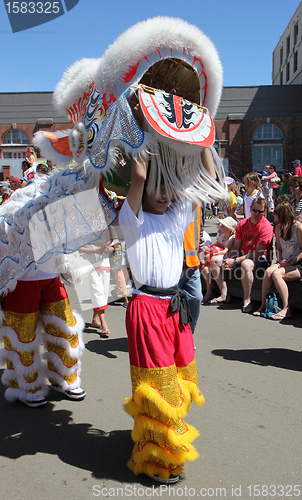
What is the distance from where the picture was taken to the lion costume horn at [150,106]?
7.39ft

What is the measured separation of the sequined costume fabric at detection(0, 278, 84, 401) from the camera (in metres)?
3.48

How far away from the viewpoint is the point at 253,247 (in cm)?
661

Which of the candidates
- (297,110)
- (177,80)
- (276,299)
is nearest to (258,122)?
(297,110)

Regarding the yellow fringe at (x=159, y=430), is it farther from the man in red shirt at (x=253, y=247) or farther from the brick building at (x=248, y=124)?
the brick building at (x=248, y=124)

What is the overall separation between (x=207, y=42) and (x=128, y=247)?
1205 millimetres

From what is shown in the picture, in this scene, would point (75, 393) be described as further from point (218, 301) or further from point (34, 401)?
point (218, 301)

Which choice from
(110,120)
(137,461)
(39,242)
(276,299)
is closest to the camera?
(110,120)

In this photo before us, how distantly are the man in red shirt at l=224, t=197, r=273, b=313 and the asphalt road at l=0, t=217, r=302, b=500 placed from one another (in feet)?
5.51

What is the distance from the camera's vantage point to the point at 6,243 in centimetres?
312

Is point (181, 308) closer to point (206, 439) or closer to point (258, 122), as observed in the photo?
point (206, 439)

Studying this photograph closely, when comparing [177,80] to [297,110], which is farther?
[297,110]

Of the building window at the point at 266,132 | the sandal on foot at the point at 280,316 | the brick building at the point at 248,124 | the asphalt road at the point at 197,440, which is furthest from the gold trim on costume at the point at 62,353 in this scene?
the building window at the point at 266,132

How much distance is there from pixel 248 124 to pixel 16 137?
1781cm

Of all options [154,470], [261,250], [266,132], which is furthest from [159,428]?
[266,132]
